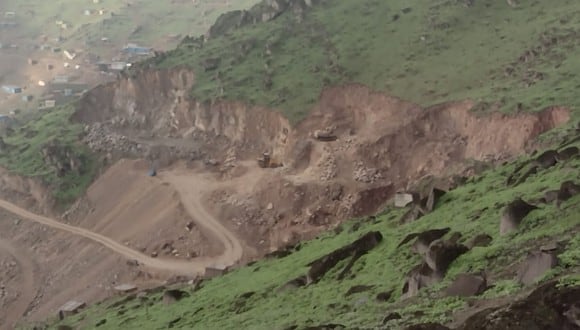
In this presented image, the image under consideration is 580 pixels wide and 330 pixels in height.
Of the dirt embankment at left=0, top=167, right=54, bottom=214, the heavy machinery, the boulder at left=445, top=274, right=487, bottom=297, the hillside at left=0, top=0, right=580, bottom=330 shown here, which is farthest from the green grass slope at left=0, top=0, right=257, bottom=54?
the boulder at left=445, top=274, right=487, bottom=297

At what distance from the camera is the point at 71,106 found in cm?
8075

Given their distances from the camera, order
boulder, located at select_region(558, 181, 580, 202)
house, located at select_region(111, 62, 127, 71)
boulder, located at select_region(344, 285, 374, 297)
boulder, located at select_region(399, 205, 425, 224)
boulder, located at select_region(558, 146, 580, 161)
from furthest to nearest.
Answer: house, located at select_region(111, 62, 127, 71) → boulder, located at select_region(399, 205, 425, 224) → boulder, located at select_region(558, 146, 580, 161) → boulder, located at select_region(344, 285, 374, 297) → boulder, located at select_region(558, 181, 580, 202)

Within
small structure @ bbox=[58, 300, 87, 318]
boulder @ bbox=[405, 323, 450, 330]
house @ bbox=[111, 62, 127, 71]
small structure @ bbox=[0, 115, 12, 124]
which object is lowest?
small structure @ bbox=[58, 300, 87, 318]

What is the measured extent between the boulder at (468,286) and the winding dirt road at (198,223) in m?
31.2

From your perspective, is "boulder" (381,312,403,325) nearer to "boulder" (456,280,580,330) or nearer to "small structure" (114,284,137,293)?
"boulder" (456,280,580,330)

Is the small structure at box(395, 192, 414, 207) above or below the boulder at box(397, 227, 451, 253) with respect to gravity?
below

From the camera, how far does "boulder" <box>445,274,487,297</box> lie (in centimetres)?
1709

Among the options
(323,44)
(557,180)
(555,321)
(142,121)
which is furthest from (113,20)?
(555,321)

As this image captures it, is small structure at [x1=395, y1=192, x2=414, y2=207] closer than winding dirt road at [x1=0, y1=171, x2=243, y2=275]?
Yes

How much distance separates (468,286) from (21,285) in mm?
44406

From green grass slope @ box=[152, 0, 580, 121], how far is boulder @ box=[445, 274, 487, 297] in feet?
88.2

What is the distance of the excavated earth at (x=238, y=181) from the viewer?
48.6m

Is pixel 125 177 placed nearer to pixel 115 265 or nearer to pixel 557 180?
pixel 115 265

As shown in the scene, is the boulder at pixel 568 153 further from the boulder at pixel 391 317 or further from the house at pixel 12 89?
the house at pixel 12 89
